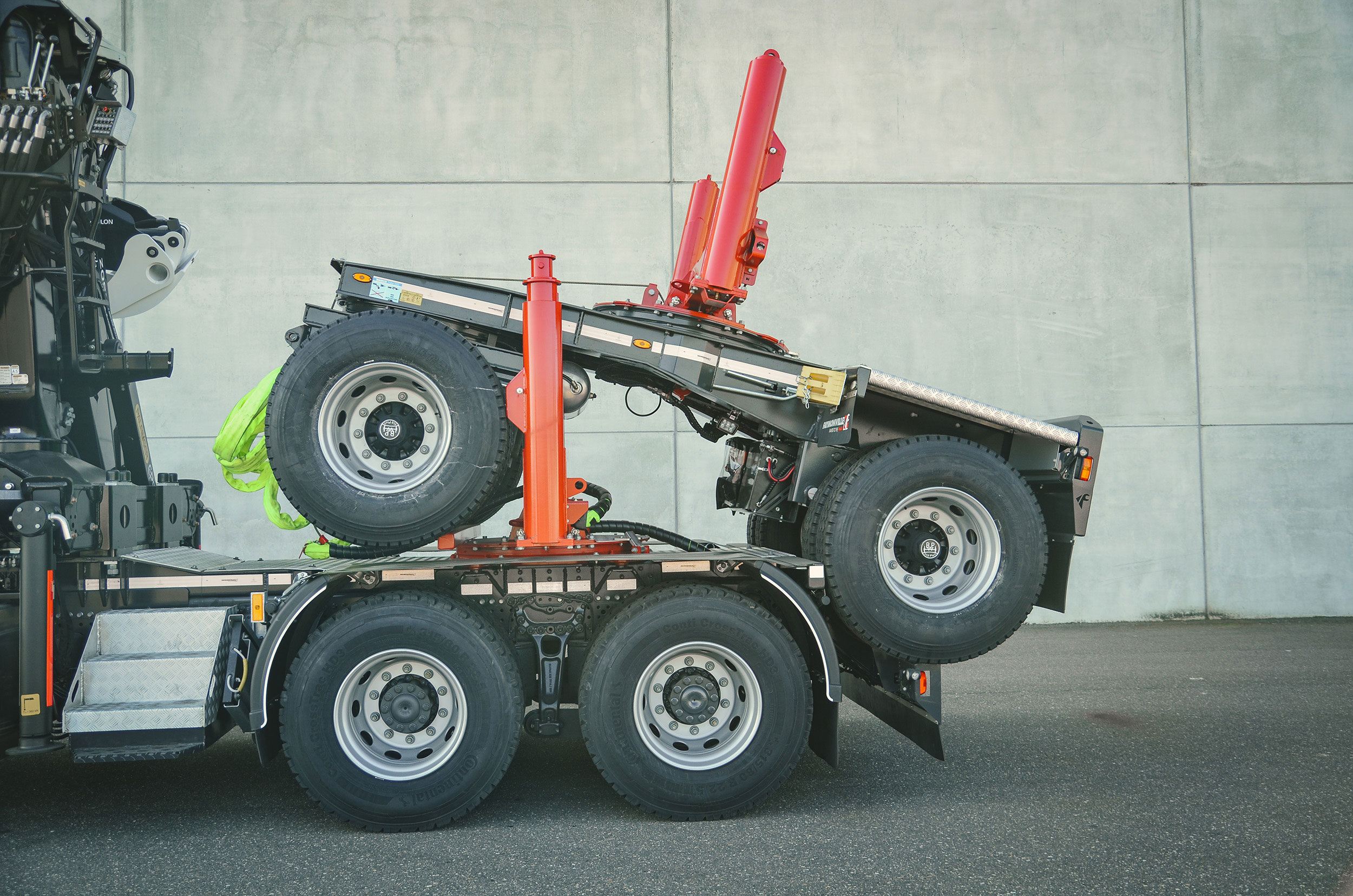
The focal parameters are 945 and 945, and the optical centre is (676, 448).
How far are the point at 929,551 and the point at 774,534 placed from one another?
3.85 feet

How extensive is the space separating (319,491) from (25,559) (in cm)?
115

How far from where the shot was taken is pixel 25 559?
3.77 m

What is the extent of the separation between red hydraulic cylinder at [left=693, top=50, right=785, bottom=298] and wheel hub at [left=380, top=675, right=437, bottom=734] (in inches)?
97.2

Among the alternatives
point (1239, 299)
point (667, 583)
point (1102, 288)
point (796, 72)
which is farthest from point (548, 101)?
point (1239, 299)

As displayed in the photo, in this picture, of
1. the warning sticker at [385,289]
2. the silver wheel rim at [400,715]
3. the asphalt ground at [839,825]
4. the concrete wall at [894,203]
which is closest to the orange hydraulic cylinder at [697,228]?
the warning sticker at [385,289]

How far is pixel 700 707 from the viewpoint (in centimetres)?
394

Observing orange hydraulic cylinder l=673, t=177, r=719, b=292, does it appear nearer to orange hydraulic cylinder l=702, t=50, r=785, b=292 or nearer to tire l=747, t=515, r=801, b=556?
orange hydraulic cylinder l=702, t=50, r=785, b=292

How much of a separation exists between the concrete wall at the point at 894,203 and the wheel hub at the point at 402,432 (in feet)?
16.2

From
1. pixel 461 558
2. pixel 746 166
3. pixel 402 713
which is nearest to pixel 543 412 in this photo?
pixel 461 558

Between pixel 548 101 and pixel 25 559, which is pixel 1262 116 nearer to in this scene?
pixel 548 101

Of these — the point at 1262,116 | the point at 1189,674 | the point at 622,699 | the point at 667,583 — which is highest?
the point at 1262,116

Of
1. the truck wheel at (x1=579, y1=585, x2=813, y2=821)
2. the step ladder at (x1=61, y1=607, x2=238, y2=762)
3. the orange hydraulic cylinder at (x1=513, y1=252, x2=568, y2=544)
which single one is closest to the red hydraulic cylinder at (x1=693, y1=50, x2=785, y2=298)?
the orange hydraulic cylinder at (x1=513, y1=252, x2=568, y2=544)

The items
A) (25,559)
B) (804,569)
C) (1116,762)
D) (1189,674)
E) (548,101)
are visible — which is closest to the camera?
(25,559)

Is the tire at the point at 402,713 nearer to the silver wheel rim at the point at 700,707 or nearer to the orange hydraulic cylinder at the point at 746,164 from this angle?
the silver wheel rim at the point at 700,707
